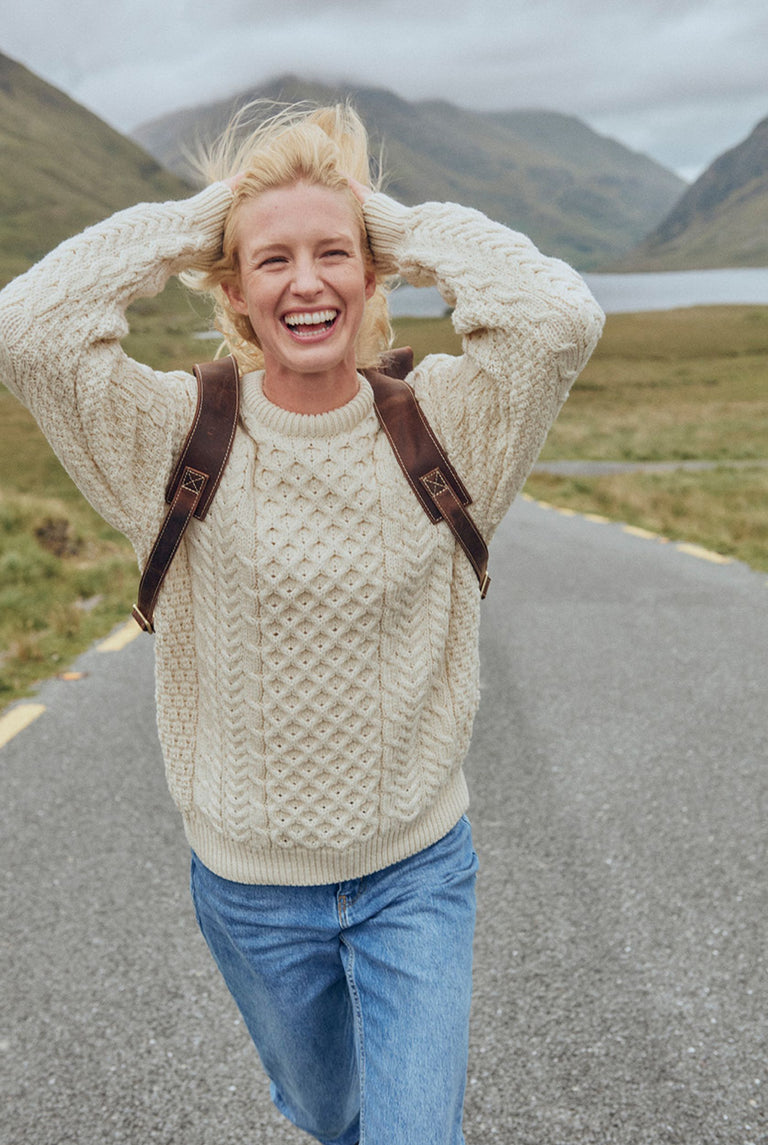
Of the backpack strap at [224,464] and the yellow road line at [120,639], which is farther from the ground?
the backpack strap at [224,464]

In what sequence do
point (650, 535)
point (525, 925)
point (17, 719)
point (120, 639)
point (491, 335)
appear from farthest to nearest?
point (650, 535) → point (120, 639) → point (17, 719) → point (525, 925) → point (491, 335)

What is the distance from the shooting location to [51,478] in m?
23.8

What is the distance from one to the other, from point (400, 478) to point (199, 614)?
531mm

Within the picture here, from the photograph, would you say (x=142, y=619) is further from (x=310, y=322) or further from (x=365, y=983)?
(x=365, y=983)

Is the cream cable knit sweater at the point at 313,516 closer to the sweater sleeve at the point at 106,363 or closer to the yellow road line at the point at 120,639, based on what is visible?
the sweater sleeve at the point at 106,363

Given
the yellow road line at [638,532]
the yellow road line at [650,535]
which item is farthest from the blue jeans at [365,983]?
the yellow road line at [638,532]

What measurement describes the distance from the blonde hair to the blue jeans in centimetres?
121

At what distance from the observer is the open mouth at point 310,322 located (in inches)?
81.8

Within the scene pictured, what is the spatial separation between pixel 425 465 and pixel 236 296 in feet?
2.09

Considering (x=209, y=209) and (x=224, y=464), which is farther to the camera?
(x=209, y=209)

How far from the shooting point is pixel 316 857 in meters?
2.16

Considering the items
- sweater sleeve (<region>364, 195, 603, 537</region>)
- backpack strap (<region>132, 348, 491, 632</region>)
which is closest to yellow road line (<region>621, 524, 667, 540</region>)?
sweater sleeve (<region>364, 195, 603, 537</region>)

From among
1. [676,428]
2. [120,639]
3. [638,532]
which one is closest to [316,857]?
[120,639]

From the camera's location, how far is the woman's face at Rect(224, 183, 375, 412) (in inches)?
81.3
